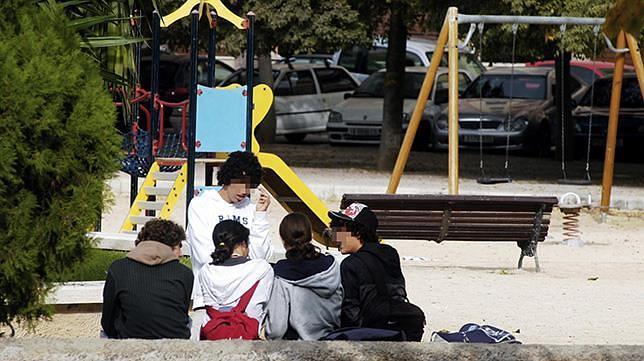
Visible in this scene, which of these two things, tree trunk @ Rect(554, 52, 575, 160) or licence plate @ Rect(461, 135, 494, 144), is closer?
tree trunk @ Rect(554, 52, 575, 160)

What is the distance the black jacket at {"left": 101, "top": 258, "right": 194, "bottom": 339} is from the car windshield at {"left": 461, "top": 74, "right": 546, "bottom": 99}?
1943 centimetres

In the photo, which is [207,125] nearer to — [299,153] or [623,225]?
[623,225]

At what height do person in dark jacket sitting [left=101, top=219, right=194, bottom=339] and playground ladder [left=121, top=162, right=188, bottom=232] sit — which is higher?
person in dark jacket sitting [left=101, top=219, right=194, bottom=339]

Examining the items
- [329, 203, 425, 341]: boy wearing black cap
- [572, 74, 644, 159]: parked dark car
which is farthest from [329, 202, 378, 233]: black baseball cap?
[572, 74, 644, 159]: parked dark car

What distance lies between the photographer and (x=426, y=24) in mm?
20516

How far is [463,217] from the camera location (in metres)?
12.6

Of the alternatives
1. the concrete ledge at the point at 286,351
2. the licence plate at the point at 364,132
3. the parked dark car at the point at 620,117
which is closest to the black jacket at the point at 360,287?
the concrete ledge at the point at 286,351

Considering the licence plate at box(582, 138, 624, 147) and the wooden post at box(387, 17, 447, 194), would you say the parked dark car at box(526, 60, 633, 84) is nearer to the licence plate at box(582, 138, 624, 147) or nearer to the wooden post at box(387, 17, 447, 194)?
the licence plate at box(582, 138, 624, 147)

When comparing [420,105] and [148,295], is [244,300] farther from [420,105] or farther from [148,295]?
[420,105]

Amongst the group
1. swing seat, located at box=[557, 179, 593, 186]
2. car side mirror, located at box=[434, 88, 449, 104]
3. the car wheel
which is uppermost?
car side mirror, located at box=[434, 88, 449, 104]

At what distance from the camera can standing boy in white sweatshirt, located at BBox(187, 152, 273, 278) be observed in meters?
7.78

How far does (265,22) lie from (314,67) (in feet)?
26.3

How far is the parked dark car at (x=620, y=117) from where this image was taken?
24312 mm

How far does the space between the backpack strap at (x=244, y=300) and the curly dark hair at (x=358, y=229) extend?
72 cm
